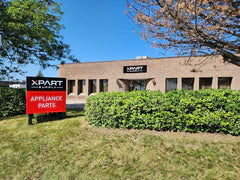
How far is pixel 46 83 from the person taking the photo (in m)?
6.07

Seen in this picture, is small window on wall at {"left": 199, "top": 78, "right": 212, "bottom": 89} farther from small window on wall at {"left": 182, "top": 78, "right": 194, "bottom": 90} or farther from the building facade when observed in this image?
small window on wall at {"left": 182, "top": 78, "right": 194, "bottom": 90}

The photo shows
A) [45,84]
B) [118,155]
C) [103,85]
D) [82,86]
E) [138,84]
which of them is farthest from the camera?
[82,86]

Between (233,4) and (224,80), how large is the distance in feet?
45.7

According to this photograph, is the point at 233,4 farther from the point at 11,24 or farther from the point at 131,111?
the point at 11,24

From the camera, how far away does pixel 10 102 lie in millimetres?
7539

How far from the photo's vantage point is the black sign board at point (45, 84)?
5789 mm

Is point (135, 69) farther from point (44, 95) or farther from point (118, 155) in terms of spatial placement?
point (118, 155)

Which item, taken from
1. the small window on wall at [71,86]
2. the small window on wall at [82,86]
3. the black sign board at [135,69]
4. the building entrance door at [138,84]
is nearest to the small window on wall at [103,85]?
the small window on wall at [82,86]

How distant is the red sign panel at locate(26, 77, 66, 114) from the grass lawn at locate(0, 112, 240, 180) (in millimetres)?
1397

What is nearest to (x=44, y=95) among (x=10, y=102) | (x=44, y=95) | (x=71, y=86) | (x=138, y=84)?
(x=44, y=95)

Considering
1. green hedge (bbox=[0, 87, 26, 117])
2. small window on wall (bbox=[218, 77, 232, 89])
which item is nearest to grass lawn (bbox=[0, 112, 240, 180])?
green hedge (bbox=[0, 87, 26, 117])

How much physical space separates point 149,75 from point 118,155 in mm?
14565

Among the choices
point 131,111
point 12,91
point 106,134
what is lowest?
point 106,134

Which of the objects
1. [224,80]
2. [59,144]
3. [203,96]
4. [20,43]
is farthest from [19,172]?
[224,80]
